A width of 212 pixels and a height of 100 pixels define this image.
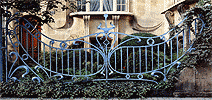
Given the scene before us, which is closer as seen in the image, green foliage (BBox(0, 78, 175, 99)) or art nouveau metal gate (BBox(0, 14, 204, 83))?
green foliage (BBox(0, 78, 175, 99))

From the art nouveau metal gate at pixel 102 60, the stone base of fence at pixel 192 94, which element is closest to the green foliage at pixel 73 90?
the art nouveau metal gate at pixel 102 60

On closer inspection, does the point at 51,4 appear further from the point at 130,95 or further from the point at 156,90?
the point at 156,90

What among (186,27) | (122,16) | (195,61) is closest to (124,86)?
(195,61)

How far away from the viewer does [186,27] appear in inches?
154

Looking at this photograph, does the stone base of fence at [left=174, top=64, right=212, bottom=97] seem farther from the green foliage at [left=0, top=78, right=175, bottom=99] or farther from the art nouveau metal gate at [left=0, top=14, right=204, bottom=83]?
the green foliage at [left=0, top=78, right=175, bottom=99]

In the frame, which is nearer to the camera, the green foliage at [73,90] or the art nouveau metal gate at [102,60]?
the green foliage at [73,90]

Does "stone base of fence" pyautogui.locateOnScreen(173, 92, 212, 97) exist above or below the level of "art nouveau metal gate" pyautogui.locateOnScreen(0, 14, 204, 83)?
below

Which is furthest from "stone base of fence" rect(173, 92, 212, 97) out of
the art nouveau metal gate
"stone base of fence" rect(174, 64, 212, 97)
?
the art nouveau metal gate

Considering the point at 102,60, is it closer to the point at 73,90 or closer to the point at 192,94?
the point at 73,90

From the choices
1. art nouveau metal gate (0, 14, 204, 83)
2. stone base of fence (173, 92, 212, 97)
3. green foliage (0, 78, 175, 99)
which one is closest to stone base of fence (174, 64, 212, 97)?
stone base of fence (173, 92, 212, 97)

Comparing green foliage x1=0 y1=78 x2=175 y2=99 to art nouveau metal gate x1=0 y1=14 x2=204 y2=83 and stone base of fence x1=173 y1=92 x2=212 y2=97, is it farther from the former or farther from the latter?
stone base of fence x1=173 y1=92 x2=212 y2=97

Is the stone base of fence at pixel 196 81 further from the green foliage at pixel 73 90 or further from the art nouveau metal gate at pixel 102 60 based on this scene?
the green foliage at pixel 73 90

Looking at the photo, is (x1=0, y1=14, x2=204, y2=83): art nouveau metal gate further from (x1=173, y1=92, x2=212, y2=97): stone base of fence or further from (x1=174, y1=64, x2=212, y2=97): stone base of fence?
(x1=173, y1=92, x2=212, y2=97): stone base of fence

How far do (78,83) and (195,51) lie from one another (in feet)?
8.02
